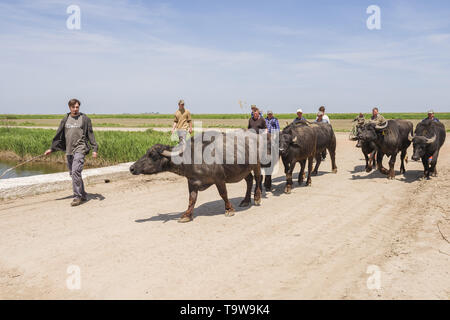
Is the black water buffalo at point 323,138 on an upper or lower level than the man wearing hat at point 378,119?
lower

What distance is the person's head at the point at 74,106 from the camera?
8.04 m

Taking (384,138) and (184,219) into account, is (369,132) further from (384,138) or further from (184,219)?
(184,219)

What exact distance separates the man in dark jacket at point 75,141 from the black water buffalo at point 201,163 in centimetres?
200

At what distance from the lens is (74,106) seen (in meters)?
8.08

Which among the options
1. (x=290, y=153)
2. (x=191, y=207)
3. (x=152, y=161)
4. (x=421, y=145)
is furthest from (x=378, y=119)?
(x=152, y=161)

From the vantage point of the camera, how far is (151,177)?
11.6m

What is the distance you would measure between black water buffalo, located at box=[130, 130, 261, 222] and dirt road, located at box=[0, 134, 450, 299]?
66 cm

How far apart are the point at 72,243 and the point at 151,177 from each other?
19.6 ft

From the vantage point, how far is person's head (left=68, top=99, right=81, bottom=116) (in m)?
8.04

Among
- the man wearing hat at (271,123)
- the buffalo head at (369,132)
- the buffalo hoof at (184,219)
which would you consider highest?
the man wearing hat at (271,123)
